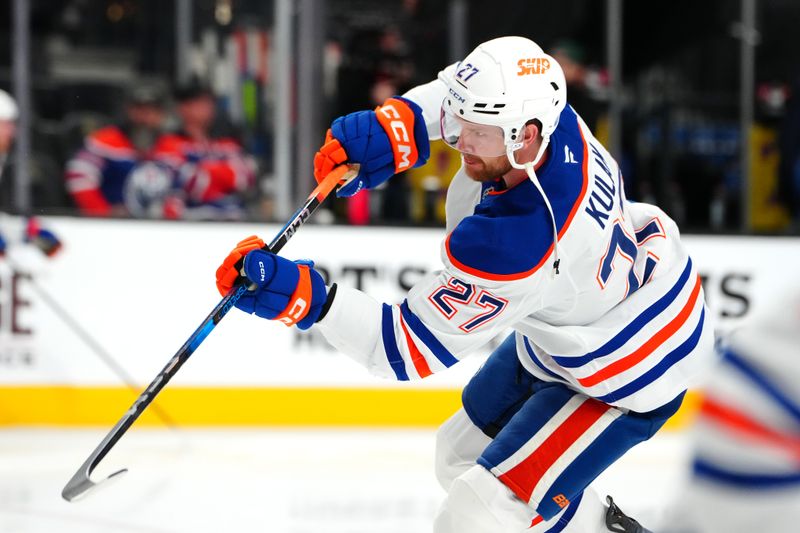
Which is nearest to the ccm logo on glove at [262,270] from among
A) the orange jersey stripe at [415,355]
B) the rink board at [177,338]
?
the orange jersey stripe at [415,355]

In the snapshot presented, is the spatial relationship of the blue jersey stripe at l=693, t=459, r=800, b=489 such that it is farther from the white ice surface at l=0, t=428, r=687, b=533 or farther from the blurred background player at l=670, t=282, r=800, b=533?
the white ice surface at l=0, t=428, r=687, b=533

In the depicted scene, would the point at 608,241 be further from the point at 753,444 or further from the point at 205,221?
the point at 205,221

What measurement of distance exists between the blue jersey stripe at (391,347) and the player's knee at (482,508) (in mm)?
249

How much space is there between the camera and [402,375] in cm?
182

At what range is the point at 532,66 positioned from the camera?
1.82 metres

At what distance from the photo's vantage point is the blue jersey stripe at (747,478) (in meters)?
0.66

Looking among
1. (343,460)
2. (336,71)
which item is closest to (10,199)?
(336,71)

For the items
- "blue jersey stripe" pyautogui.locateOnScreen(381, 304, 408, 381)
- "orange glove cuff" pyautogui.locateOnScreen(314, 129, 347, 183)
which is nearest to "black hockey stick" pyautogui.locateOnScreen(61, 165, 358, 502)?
"orange glove cuff" pyautogui.locateOnScreen(314, 129, 347, 183)

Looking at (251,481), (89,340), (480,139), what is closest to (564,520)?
(480,139)

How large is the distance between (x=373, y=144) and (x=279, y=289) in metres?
0.50

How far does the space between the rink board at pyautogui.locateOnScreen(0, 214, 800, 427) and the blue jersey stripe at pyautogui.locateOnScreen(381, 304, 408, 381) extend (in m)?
2.13

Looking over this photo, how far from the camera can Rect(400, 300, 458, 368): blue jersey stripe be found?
1.79 metres

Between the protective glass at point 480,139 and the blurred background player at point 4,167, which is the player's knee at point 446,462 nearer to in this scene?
the protective glass at point 480,139

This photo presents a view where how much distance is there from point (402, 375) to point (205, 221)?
2355 millimetres
